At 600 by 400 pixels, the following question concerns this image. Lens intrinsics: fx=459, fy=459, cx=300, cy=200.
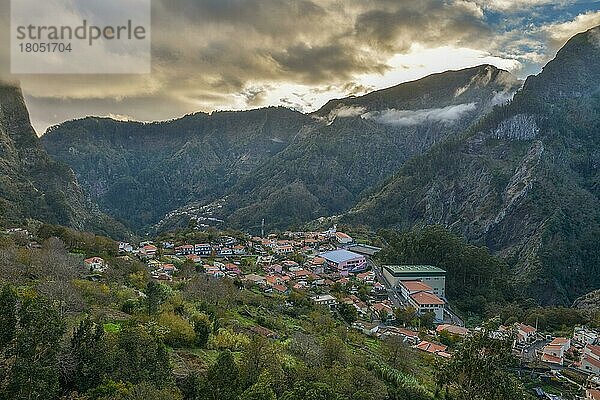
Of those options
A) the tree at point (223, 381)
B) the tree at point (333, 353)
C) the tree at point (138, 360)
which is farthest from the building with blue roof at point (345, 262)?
the tree at point (138, 360)

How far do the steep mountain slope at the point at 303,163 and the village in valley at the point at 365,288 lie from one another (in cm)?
5684

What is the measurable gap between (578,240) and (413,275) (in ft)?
148

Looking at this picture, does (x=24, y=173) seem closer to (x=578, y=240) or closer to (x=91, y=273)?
(x=91, y=273)

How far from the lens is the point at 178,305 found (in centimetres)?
2134

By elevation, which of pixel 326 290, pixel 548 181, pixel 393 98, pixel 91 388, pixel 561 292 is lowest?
pixel 561 292

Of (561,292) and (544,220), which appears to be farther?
(544,220)

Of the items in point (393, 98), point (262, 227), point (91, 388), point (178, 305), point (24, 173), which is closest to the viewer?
point (91, 388)

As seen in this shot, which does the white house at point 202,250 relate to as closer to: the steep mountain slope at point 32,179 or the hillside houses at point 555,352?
the steep mountain slope at point 32,179

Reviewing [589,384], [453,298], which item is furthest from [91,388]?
[453,298]

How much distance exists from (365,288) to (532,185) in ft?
185

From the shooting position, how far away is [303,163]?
490 feet

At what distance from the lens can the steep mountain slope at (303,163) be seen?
13388 centimetres

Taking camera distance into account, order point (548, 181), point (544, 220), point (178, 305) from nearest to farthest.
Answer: point (178, 305), point (544, 220), point (548, 181)

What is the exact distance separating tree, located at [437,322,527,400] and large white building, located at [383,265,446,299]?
3217 centimetres
